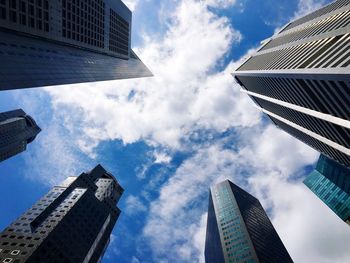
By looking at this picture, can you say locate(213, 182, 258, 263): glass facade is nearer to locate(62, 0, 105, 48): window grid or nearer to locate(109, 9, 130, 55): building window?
locate(109, 9, 130, 55): building window

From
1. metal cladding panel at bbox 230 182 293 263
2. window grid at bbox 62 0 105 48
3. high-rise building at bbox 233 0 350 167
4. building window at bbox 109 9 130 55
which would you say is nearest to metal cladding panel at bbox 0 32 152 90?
window grid at bbox 62 0 105 48

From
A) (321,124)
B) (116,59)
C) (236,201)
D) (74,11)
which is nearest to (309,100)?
(321,124)

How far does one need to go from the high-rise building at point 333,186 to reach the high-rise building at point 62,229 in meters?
90.6

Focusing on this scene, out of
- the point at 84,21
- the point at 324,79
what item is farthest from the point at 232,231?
the point at 84,21

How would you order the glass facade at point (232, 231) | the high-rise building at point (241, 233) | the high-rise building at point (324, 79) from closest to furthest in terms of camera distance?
the high-rise building at point (324, 79)
the glass facade at point (232, 231)
the high-rise building at point (241, 233)

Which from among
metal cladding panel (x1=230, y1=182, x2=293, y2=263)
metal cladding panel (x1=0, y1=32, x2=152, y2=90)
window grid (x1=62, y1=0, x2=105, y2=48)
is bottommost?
metal cladding panel (x1=0, y1=32, x2=152, y2=90)

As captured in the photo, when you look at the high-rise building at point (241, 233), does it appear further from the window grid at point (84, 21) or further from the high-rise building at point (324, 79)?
the window grid at point (84, 21)

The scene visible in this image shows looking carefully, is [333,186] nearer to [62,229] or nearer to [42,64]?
[62,229]

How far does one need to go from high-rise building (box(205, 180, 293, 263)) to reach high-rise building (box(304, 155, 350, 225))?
3427 cm

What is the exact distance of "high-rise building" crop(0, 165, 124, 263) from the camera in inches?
3388

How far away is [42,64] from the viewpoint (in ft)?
172

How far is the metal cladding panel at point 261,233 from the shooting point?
12950 centimetres

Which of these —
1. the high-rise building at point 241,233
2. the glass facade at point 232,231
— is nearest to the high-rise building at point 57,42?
the glass facade at point 232,231

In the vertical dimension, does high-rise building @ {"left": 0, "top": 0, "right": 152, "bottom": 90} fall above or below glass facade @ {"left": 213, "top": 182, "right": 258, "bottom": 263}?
below
